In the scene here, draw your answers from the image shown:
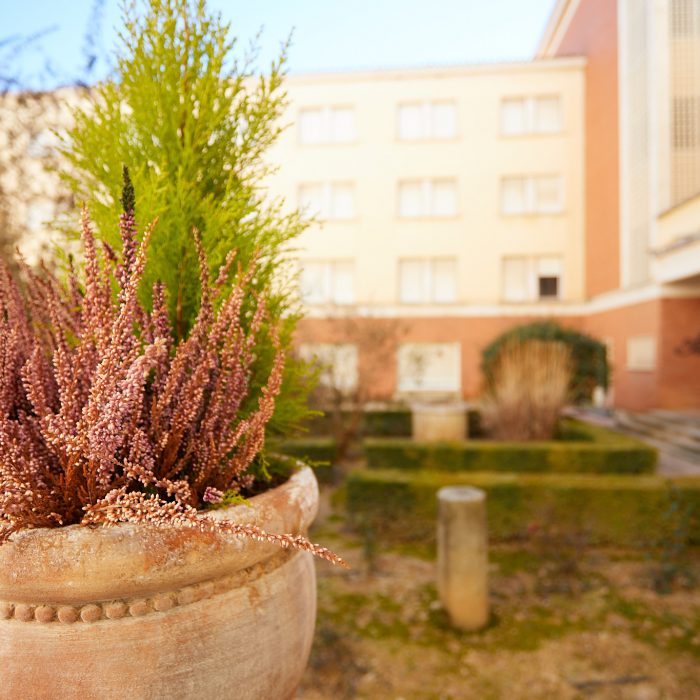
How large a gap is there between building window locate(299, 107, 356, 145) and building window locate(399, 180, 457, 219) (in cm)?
282

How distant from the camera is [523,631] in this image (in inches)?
157

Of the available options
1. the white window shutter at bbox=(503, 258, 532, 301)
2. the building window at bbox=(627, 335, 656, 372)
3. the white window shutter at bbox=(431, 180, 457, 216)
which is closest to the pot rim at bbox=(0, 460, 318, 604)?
the building window at bbox=(627, 335, 656, 372)

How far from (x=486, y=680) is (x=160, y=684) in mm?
3074

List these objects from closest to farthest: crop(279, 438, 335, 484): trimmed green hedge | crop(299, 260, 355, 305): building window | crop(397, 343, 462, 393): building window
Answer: crop(279, 438, 335, 484): trimmed green hedge → crop(397, 343, 462, 393): building window → crop(299, 260, 355, 305): building window

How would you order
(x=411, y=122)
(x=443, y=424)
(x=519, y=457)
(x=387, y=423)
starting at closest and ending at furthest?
(x=519, y=457), (x=443, y=424), (x=387, y=423), (x=411, y=122)

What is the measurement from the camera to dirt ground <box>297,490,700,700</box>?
3.35m

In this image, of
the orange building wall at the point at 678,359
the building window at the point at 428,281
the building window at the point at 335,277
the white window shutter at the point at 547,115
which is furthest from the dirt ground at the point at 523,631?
the white window shutter at the point at 547,115

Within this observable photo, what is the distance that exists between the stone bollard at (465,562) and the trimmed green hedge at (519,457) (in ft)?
7.95

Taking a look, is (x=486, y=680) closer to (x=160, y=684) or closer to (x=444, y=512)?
(x=444, y=512)

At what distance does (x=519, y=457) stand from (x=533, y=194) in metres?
14.4

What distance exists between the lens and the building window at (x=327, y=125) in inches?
742

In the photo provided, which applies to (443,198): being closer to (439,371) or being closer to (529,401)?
(439,371)

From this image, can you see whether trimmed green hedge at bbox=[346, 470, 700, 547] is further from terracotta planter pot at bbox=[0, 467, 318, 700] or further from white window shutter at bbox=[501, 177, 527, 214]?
white window shutter at bbox=[501, 177, 527, 214]

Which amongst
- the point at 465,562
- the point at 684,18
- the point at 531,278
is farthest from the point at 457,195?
the point at 465,562
